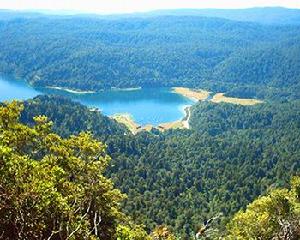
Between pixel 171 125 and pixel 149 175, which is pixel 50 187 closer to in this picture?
pixel 149 175

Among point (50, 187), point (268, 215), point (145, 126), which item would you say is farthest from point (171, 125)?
point (50, 187)

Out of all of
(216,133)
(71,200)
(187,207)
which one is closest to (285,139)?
(216,133)

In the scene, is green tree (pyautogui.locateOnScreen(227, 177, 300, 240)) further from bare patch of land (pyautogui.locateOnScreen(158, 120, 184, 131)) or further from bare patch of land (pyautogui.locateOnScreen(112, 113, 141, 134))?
bare patch of land (pyautogui.locateOnScreen(158, 120, 184, 131))

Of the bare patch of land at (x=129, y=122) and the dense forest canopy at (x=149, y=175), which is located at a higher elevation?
the dense forest canopy at (x=149, y=175)

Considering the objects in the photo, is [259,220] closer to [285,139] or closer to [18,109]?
[18,109]

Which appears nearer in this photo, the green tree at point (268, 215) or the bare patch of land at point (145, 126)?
the green tree at point (268, 215)

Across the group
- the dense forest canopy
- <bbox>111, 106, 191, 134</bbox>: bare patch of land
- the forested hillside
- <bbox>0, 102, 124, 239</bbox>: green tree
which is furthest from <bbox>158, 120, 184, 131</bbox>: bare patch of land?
<bbox>0, 102, 124, 239</bbox>: green tree

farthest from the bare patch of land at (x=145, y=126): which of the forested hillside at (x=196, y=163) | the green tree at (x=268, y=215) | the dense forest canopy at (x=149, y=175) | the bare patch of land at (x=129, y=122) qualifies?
the green tree at (x=268, y=215)

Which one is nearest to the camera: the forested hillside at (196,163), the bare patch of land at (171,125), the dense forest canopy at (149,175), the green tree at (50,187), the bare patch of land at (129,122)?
the green tree at (50,187)

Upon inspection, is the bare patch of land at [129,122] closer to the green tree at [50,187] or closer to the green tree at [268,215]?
the green tree at [268,215]
